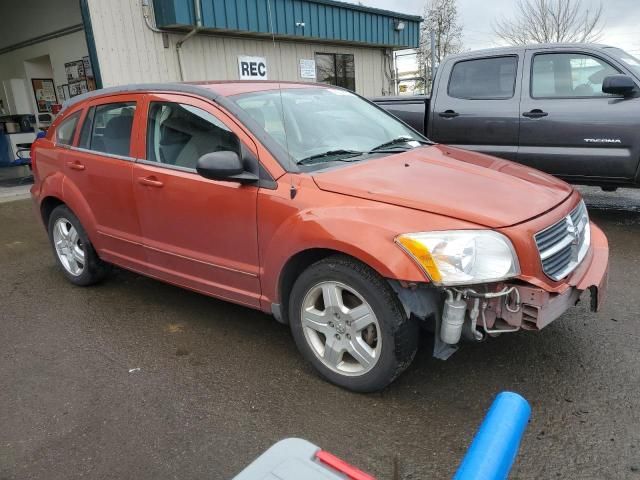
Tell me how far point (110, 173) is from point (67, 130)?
3.23 feet

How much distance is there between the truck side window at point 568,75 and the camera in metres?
5.45

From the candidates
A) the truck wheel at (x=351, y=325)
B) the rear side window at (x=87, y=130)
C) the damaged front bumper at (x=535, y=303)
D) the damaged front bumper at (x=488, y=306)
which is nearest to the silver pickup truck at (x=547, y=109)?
the damaged front bumper at (x=535, y=303)

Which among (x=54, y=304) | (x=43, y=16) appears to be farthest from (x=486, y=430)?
(x=43, y=16)

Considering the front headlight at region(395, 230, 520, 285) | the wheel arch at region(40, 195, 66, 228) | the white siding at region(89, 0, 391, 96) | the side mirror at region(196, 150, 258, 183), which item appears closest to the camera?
the front headlight at region(395, 230, 520, 285)

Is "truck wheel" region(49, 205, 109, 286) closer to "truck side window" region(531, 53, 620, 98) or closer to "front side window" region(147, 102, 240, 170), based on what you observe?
"front side window" region(147, 102, 240, 170)

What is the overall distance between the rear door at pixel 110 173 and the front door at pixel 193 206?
0.14 metres

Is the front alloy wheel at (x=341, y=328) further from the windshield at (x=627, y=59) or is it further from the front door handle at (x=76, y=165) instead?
the windshield at (x=627, y=59)

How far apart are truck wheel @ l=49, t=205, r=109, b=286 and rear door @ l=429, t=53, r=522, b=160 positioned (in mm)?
4021

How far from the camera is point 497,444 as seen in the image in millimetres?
1028

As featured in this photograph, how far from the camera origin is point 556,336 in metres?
3.35

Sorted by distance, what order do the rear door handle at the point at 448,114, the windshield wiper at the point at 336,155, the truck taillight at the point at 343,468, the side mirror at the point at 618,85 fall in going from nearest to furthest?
the truck taillight at the point at 343,468 → the windshield wiper at the point at 336,155 → the side mirror at the point at 618,85 → the rear door handle at the point at 448,114

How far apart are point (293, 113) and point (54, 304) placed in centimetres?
256

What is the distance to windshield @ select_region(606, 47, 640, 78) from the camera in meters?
5.28

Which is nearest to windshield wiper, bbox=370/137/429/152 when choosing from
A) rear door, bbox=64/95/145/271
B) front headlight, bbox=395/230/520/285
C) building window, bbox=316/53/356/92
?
front headlight, bbox=395/230/520/285
